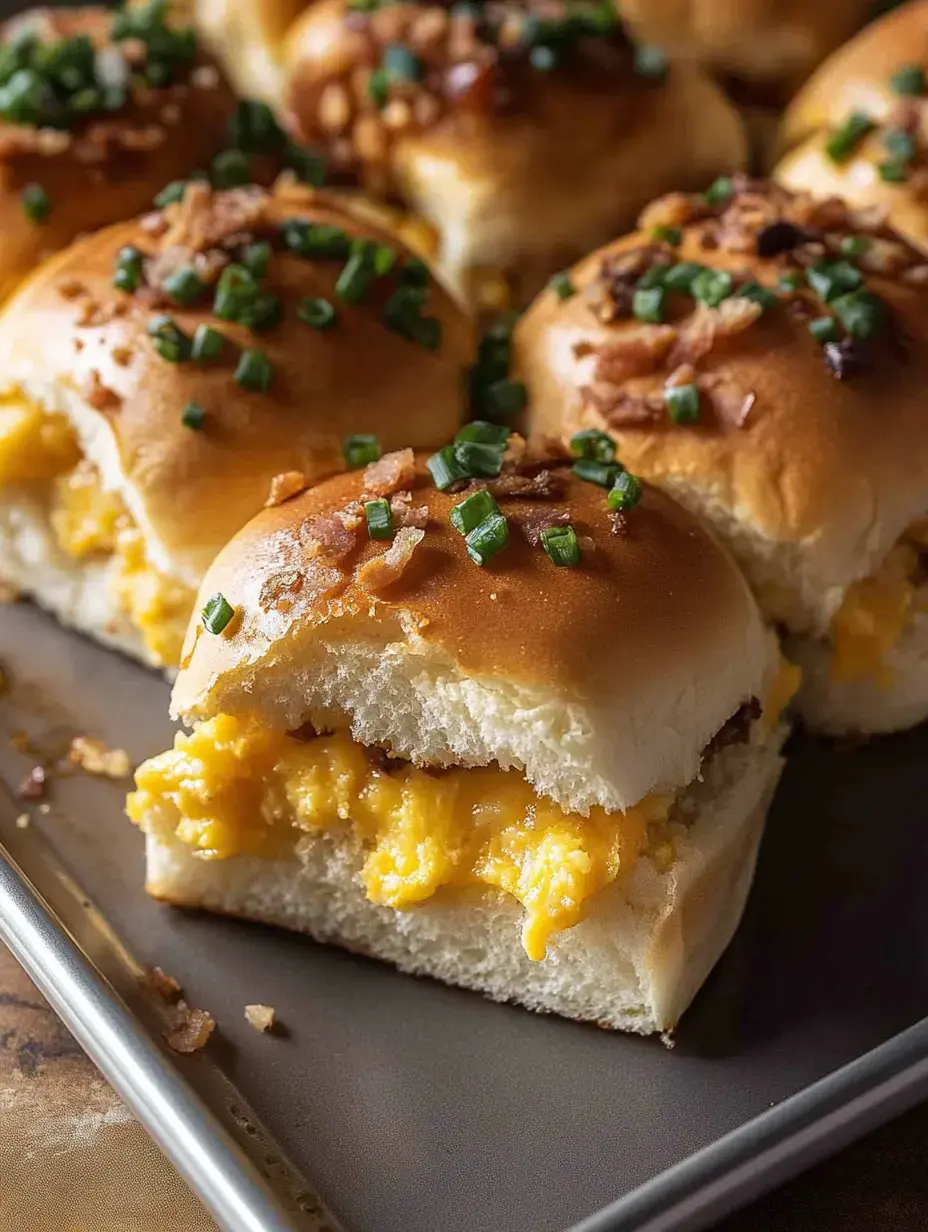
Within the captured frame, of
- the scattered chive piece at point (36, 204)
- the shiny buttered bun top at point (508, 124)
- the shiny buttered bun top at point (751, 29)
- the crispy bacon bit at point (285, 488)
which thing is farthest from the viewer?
the shiny buttered bun top at point (751, 29)

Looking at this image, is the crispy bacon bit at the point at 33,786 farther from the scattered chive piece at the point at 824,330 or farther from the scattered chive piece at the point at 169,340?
the scattered chive piece at the point at 824,330

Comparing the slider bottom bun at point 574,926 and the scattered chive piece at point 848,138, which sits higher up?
the scattered chive piece at point 848,138

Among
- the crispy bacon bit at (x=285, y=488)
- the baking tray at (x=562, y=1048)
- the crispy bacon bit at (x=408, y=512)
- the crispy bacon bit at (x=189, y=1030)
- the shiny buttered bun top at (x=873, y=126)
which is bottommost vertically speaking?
the baking tray at (x=562, y=1048)

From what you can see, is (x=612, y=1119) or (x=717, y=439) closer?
(x=612, y=1119)

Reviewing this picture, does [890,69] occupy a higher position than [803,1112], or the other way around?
[890,69]

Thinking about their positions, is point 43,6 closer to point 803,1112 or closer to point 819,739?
point 819,739

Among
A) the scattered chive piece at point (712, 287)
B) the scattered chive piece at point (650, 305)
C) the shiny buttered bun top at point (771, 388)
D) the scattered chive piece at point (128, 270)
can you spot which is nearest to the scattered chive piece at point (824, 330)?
the shiny buttered bun top at point (771, 388)

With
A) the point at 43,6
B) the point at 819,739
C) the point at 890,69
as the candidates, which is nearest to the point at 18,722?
the point at 819,739

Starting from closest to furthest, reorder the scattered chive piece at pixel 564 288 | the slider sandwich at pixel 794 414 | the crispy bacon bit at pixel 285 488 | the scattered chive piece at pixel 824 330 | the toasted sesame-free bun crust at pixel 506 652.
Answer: the toasted sesame-free bun crust at pixel 506 652, the crispy bacon bit at pixel 285 488, the slider sandwich at pixel 794 414, the scattered chive piece at pixel 824 330, the scattered chive piece at pixel 564 288
